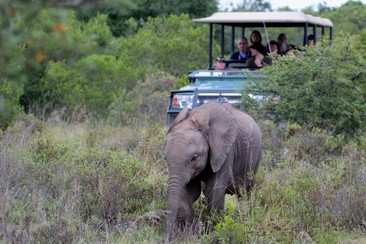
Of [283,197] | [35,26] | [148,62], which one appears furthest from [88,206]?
[148,62]

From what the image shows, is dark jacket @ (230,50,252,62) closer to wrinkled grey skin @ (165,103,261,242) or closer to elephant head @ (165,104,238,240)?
wrinkled grey skin @ (165,103,261,242)

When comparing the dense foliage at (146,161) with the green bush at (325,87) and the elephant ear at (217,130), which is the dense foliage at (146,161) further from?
the elephant ear at (217,130)

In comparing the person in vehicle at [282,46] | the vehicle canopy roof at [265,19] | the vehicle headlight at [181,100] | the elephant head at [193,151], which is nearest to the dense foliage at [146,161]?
the elephant head at [193,151]

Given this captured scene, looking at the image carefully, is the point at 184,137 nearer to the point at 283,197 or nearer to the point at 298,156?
the point at 283,197

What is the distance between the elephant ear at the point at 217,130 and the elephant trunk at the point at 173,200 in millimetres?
443

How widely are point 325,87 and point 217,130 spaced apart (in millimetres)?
3806

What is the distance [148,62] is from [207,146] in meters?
13.7

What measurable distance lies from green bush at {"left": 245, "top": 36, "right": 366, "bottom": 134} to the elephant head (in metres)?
3.31

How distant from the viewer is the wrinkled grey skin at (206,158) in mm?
7059

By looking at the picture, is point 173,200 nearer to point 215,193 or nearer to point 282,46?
point 215,193

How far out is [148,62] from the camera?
21.0 metres

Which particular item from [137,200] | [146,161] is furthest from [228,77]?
[137,200]

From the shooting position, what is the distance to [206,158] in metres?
7.34

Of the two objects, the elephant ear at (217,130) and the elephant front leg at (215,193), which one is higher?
the elephant ear at (217,130)
